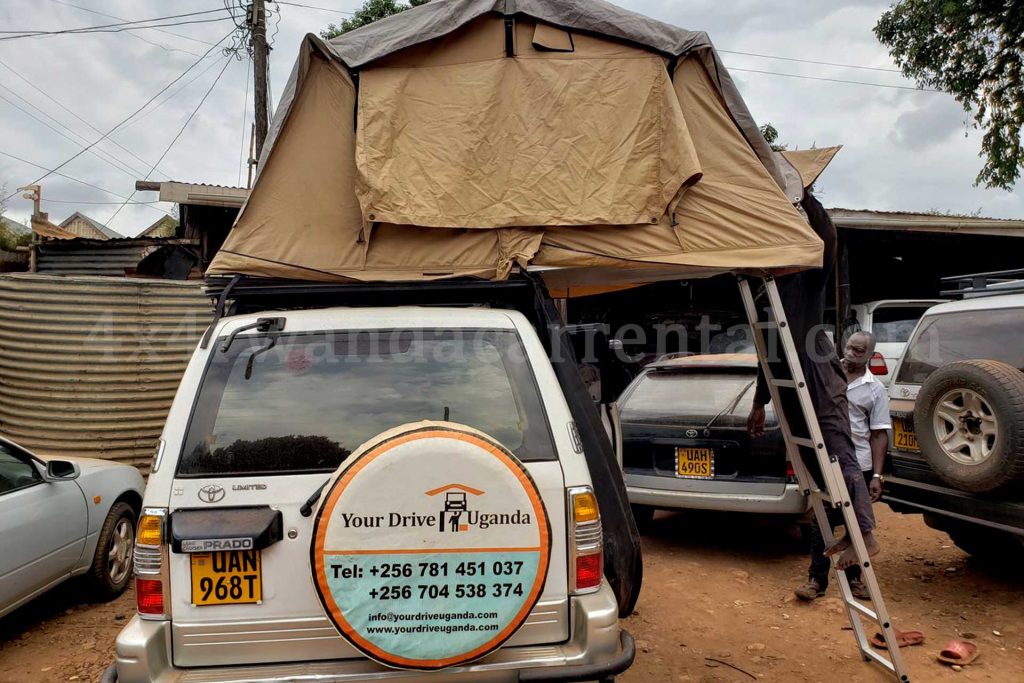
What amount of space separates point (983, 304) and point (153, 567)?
4.86 m

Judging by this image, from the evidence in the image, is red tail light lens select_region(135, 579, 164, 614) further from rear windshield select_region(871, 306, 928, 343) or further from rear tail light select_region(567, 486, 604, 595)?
rear windshield select_region(871, 306, 928, 343)

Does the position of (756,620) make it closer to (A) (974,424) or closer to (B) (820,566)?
(B) (820,566)

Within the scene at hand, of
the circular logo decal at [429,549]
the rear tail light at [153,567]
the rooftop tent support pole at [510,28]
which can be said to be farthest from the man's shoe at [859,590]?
the rear tail light at [153,567]

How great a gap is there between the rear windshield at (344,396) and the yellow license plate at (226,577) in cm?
27

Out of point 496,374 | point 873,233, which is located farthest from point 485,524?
point 873,233

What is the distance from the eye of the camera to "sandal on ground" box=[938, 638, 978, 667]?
3.87 meters

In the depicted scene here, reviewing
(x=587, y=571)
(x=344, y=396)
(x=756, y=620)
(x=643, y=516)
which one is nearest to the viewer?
(x=587, y=571)

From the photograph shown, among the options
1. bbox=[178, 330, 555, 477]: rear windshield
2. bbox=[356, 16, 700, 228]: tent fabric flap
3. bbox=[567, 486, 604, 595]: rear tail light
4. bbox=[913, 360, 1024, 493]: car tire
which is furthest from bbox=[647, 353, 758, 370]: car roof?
bbox=[567, 486, 604, 595]: rear tail light

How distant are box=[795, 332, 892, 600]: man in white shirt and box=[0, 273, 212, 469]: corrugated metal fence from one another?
5910mm

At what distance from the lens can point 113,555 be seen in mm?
5207

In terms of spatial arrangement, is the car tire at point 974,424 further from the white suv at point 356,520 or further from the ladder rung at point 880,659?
the white suv at point 356,520

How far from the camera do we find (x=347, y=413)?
8.83 feet

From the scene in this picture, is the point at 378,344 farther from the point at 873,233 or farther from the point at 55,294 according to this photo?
the point at 873,233

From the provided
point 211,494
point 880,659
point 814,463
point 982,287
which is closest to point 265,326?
point 211,494
